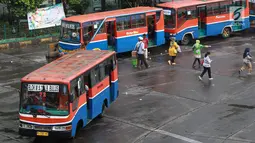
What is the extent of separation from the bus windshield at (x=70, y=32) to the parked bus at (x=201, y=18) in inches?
267

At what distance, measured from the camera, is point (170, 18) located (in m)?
29.6

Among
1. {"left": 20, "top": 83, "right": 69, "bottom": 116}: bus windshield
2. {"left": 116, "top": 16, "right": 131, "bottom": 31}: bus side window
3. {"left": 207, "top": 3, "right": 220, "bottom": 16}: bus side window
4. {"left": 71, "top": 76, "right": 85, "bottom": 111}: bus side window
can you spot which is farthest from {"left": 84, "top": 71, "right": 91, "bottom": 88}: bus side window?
{"left": 207, "top": 3, "right": 220, "bottom": 16}: bus side window

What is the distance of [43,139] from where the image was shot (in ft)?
49.7

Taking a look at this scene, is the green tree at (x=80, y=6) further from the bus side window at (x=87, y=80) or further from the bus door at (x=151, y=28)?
the bus side window at (x=87, y=80)

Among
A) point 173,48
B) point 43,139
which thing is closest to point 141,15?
point 173,48

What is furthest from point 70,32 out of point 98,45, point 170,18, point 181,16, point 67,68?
point 67,68

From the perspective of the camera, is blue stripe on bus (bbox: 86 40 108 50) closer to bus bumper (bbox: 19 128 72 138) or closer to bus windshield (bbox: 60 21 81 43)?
bus windshield (bbox: 60 21 81 43)

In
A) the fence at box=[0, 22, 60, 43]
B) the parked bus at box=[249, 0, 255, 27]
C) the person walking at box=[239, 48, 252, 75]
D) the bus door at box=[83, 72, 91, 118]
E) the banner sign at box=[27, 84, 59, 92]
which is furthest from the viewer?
the parked bus at box=[249, 0, 255, 27]

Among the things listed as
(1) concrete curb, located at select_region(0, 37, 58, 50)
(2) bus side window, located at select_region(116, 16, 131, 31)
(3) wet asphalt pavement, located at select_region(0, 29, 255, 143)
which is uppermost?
(2) bus side window, located at select_region(116, 16, 131, 31)

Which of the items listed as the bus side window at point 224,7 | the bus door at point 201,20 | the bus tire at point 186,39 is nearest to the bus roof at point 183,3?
the bus door at point 201,20

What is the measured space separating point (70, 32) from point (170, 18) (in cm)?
699

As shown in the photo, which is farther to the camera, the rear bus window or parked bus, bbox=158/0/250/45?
parked bus, bbox=158/0/250/45

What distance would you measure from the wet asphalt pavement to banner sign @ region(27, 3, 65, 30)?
13.4ft

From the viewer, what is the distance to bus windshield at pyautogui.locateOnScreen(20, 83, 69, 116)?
14.0 meters
